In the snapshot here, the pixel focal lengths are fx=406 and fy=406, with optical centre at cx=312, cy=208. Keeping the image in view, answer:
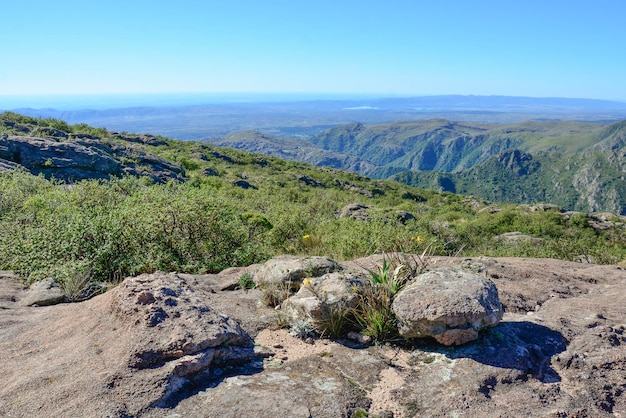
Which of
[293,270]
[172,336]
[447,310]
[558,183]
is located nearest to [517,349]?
[447,310]

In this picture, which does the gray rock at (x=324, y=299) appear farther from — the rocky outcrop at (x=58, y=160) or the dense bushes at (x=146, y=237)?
the rocky outcrop at (x=58, y=160)

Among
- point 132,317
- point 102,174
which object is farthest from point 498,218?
point 132,317

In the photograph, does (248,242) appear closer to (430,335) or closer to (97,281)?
(97,281)

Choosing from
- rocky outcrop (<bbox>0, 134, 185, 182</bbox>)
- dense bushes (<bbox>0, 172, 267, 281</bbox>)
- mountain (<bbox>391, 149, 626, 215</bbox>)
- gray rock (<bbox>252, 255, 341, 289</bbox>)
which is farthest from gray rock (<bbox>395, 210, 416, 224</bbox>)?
mountain (<bbox>391, 149, 626, 215</bbox>)

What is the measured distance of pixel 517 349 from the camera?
13.9 feet

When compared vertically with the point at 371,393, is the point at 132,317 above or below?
above

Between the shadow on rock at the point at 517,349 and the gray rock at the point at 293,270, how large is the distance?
195cm

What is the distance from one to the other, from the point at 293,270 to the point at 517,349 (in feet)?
9.77

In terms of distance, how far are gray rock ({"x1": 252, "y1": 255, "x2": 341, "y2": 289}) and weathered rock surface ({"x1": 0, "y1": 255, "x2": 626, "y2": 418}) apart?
668 mm

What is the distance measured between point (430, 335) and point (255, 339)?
6.35 feet

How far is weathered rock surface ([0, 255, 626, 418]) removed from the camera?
3406 mm

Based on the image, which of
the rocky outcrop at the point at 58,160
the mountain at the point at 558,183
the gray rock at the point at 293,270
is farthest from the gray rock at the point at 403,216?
the mountain at the point at 558,183

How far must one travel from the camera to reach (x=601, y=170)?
164 meters

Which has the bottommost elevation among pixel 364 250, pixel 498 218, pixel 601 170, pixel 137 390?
pixel 601 170
